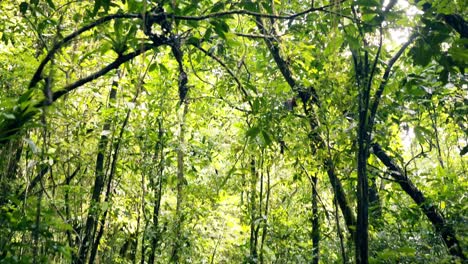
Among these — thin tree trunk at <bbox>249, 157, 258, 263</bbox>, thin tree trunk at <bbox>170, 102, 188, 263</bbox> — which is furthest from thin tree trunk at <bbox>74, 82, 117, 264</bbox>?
thin tree trunk at <bbox>249, 157, 258, 263</bbox>

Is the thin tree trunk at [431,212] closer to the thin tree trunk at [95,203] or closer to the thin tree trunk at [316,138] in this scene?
the thin tree trunk at [316,138]

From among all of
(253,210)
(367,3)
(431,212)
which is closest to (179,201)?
(253,210)

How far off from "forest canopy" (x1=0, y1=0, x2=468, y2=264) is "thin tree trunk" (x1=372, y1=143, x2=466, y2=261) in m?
0.01

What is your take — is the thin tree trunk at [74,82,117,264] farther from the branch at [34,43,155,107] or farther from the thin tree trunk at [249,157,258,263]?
the thin tree trunk at [249,157,258,263]

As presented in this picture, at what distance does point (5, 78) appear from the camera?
3785 millimetres

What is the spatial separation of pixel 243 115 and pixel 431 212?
171cm

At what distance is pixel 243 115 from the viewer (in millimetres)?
3678

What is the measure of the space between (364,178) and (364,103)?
0.39 m

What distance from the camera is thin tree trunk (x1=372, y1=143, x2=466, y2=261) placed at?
268 cm

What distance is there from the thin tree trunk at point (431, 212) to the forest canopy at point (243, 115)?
0.01 meters

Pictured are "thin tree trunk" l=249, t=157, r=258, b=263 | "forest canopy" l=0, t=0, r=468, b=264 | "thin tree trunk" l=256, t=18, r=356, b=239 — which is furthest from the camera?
"thin tree trunk" l=249, t=157, r=258, b=263

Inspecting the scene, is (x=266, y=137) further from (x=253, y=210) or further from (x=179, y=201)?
(x=179, y=201)

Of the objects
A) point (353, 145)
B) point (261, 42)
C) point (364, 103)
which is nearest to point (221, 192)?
point (261, 42)

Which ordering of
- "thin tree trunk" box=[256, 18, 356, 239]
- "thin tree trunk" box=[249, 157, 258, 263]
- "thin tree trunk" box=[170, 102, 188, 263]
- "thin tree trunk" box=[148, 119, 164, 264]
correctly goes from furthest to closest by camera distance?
"thin tree trunk" box=[249, 157, 258, 263], "thin tree trunk" box=[170, 102, 188, 263], "thin tree trunk" box=[148, 119, 164, 264], "thin tree trunk" box=[256, 18, 356, 239]
